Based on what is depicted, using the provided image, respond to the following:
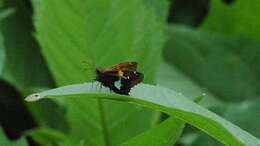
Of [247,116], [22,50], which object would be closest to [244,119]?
[247,116]

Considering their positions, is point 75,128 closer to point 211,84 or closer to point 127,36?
point 127,36

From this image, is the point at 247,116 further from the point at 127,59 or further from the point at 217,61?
the point at 217,61

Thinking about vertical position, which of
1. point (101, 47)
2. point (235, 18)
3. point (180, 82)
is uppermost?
point (101, 47)

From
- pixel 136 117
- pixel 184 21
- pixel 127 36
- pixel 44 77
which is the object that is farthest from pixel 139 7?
pixel 184 21

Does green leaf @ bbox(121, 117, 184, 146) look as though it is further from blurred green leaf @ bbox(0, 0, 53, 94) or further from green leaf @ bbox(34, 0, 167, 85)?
blurred green leaf @ bbox(0, 0, 53, 94)

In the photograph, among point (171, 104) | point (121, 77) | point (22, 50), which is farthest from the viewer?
point (22, 50)

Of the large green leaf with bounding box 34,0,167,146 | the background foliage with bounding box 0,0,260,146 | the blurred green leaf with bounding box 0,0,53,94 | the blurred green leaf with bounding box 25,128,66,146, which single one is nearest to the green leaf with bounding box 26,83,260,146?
the background foliage with bounding box 0,0,260,146
